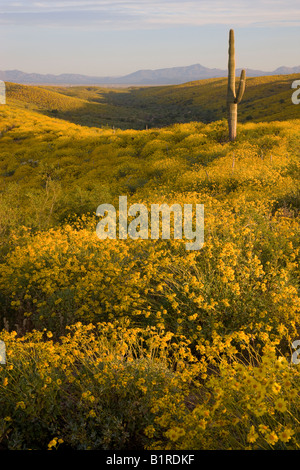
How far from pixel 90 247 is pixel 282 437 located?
504 cm

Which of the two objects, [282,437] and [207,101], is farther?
[207,101]

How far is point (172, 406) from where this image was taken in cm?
294

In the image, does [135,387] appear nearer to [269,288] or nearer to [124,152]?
[269,288]

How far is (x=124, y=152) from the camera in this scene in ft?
70.4

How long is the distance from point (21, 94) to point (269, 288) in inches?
3293

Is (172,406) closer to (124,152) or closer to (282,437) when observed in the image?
(282,437)

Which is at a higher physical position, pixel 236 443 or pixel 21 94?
pixel 21 94

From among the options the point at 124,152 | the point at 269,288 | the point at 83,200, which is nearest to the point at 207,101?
the point at 124,152

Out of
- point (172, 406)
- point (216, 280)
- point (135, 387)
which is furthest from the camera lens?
point (216, 280)

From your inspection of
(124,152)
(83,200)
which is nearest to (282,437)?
(83,200)

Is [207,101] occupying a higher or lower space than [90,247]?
higher
